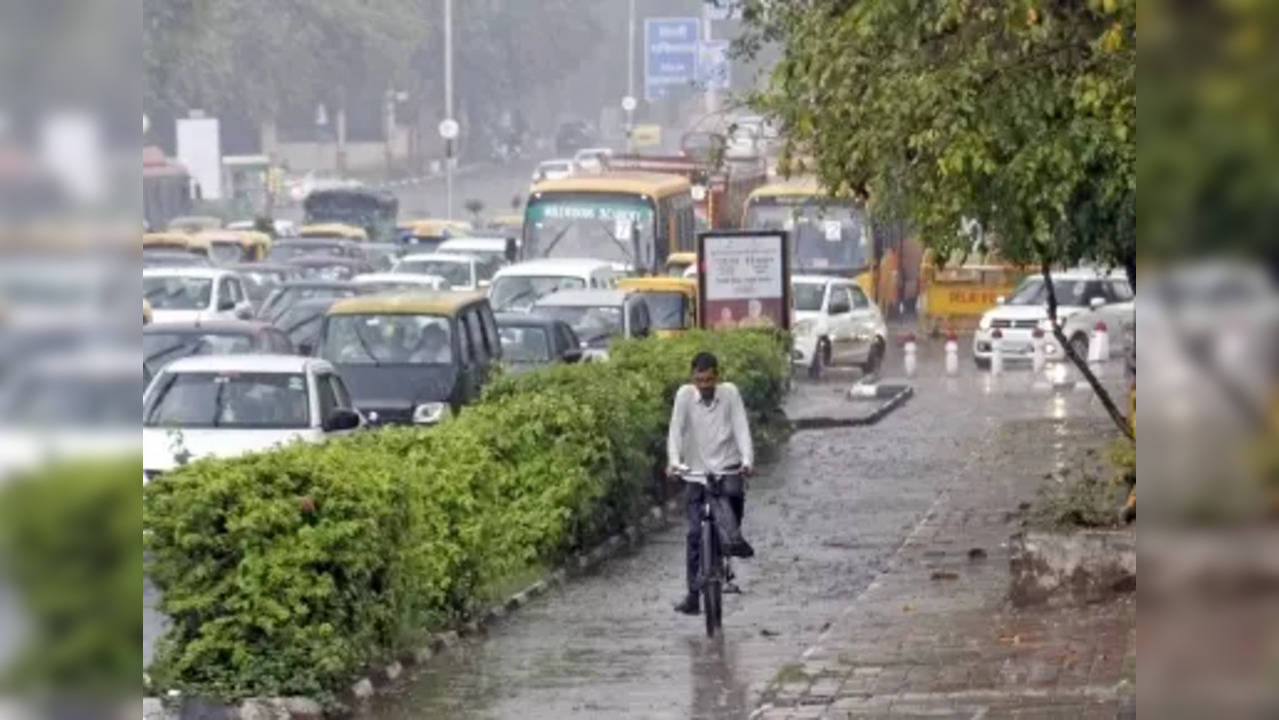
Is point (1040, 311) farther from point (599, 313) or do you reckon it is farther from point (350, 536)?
point (350, 536)

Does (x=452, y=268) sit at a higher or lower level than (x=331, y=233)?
lower

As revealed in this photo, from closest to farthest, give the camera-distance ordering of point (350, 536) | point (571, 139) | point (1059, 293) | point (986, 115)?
1. point (350, 536)
2. point (986, 115)
3. point (1059, 293)
4. point (571, 139)

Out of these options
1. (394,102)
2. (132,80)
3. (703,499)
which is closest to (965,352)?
(703,499)

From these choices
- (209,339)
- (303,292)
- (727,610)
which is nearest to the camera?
(727,610)

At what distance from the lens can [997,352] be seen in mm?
37000

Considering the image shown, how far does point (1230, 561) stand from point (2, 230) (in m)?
1.22

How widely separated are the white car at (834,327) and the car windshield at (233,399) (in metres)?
18.1

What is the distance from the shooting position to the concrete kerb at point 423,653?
10.5 m

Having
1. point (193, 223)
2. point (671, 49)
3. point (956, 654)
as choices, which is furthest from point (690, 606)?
point (671, 49)

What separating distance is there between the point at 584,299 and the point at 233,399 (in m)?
13.0

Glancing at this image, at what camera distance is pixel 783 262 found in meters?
29.0

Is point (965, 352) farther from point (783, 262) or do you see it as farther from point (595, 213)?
point (783, 262)

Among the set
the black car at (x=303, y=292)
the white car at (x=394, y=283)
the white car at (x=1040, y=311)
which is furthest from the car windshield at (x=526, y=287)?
the white car at (x=1040, y=311)

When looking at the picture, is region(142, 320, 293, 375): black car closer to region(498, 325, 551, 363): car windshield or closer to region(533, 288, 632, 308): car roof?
region(498, 325, 551, 363): car windshield
